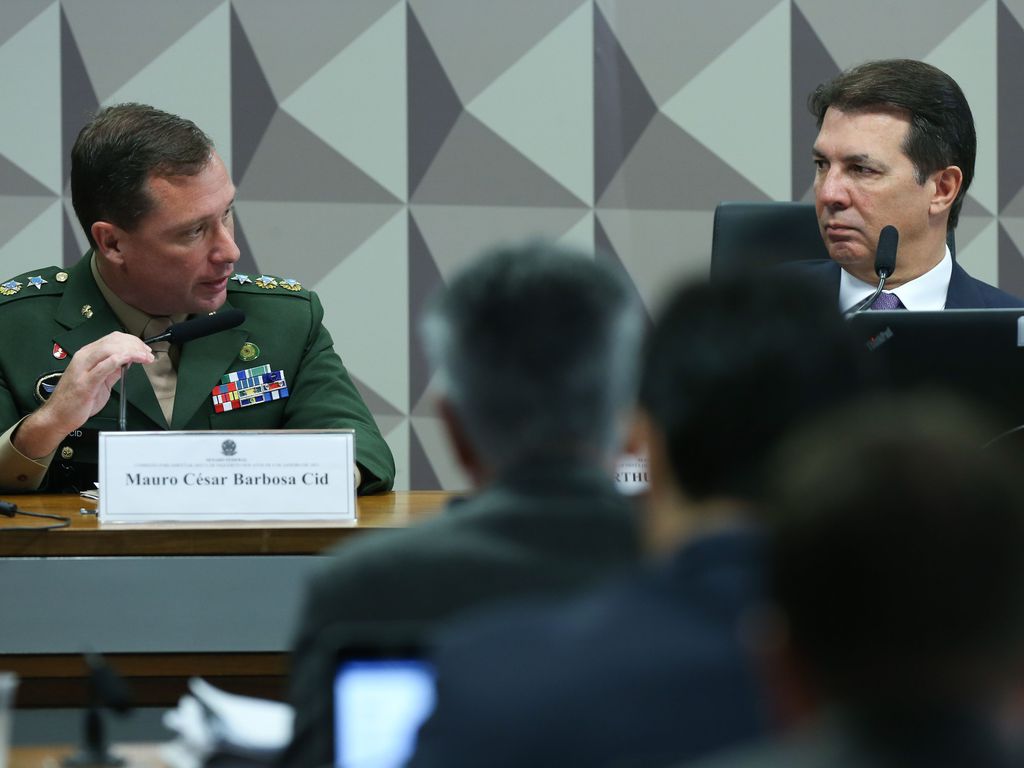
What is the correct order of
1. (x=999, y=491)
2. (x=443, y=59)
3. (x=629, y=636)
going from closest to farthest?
(x=999, y=491) → (x=629, y=636) → (x=443, y=59)

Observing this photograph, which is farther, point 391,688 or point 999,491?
point 391,688

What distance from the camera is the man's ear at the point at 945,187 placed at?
2982 millimetres

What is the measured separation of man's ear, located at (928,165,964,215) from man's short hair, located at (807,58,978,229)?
0.04 ft

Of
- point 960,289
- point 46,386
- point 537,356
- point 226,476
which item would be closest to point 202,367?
point 46,386

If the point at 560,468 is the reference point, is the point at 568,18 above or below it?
above

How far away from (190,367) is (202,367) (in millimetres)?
23

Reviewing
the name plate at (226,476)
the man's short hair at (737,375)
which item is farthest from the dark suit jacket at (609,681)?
the name plate at (226,476)

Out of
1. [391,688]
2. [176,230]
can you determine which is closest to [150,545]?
[176,230]

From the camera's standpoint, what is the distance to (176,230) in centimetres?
276

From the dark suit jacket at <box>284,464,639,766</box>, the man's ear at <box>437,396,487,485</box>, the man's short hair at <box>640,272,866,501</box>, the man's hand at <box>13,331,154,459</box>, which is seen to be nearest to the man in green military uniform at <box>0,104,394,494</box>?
the man's hand at <box>13,331,154,459</box>

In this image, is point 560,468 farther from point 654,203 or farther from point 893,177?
point 654,203

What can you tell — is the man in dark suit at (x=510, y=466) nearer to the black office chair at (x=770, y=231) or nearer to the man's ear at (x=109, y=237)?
the man's ear at (x=109, y=237)

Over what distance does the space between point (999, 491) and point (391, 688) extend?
20.7 inches

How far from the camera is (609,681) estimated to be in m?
0.80
